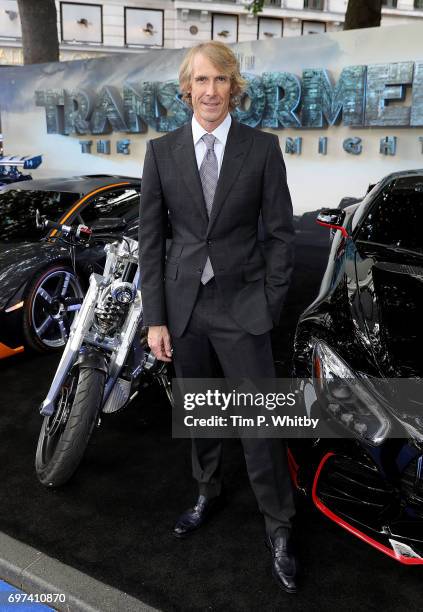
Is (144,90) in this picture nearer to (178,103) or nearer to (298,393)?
→ (178,103)

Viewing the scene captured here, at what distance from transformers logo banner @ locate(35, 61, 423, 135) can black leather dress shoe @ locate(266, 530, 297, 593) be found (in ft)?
22.1

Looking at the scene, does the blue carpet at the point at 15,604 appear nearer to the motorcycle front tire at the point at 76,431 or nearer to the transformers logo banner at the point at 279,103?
the motorcycle front tire at the point at 76,431

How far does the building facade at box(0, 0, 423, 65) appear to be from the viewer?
24.9m

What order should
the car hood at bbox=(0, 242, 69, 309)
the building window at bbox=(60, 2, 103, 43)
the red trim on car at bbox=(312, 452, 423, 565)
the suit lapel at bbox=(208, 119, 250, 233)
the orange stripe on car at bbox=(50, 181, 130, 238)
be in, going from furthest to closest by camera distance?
the building window at bbox=(60, 2, 103, 43) < the orange stripe on car at bbox=(50, 181, 130, 238) < the car hood at bbox=(0, 242, 69, 309) < the suit lapel at bbox=(208, 119, 250, 233) < the red trim on car at bbox=(312, 452, 423, 565)

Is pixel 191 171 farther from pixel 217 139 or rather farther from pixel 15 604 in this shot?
pixel 15 604

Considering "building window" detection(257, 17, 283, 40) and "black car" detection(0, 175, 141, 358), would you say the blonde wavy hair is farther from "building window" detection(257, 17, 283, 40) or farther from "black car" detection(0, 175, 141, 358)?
"building window" detection(257, 17, 283, 40)

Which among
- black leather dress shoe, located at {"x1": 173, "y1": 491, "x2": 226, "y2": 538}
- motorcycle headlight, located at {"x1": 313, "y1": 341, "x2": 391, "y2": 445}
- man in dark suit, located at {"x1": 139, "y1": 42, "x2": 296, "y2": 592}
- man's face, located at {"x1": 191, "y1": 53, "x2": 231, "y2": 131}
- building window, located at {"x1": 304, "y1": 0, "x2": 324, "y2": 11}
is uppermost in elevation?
building window, located at {"x1": 304, "y1": 0, "x2": 324, "y2": 11}

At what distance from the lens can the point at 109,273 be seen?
3.14 meters

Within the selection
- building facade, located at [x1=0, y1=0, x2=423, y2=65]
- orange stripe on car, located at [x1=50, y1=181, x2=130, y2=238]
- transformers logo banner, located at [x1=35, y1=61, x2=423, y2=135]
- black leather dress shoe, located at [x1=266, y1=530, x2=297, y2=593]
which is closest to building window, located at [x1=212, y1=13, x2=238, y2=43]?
building facade, located at [x1=0, y1=0, x2=423, y2=65]

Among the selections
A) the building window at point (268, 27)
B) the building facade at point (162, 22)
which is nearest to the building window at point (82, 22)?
the building facade at point (162, 22)

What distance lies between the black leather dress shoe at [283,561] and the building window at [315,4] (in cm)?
2958

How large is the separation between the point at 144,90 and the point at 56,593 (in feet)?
30.4

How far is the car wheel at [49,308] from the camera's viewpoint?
4.51 metres

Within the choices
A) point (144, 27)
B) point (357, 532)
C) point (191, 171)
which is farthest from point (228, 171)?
point (144, 27)
